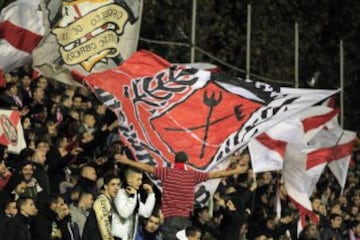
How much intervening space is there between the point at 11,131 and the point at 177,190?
2.38 metres

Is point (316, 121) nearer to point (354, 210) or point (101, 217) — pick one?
point (354, 210)

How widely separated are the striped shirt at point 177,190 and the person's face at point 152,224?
0.16 m

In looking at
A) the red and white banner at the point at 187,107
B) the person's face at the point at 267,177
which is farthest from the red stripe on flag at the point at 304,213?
the red and white banner at the point at 187,107

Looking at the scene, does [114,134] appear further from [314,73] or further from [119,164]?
[314,73]

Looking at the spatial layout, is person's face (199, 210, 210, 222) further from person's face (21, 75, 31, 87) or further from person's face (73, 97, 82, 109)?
person's face (21, 75, 31, 87)

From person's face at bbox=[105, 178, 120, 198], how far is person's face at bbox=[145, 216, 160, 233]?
80 centimetres

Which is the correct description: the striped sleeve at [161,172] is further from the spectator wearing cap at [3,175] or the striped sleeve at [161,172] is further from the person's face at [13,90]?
the person's face at [13,90]

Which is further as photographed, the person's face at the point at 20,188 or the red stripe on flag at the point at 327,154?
the red stripe on flag at the point at 327,154

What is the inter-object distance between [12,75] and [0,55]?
1165 millimetres

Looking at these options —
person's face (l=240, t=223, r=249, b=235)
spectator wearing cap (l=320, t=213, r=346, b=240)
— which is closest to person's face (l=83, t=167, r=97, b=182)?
person's face (l=240, t=223, r=249, b=235)

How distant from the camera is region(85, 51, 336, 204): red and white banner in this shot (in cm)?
1822

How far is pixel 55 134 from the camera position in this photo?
714 inches

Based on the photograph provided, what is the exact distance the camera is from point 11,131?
17094mm

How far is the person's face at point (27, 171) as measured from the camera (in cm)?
1551
